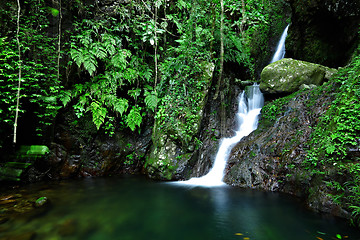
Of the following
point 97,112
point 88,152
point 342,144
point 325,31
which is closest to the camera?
point 342,144

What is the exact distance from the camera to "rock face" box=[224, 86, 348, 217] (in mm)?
3984

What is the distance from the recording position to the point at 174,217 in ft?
11.1

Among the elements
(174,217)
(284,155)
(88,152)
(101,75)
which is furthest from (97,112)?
(284,155)

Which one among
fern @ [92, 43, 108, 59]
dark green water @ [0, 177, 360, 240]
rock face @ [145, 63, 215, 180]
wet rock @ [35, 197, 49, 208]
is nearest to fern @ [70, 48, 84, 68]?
fern @ [92, 43, 108, 59]

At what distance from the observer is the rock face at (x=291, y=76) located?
6.53 metres

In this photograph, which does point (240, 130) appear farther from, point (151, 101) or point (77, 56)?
point (77, 56)

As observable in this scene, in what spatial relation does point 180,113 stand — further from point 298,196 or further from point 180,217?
point 298,196

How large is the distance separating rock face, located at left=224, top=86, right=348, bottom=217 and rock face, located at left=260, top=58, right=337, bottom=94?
853mm

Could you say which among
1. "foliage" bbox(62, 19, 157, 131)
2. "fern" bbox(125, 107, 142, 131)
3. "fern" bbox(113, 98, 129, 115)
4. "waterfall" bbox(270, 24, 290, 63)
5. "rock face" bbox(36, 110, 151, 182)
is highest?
"waterfall" bbox(270, 24, 290, 63)

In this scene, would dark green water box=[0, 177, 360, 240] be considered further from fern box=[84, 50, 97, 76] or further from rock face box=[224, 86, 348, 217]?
fern box=[84, 50, 97, 76]

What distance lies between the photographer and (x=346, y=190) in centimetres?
311

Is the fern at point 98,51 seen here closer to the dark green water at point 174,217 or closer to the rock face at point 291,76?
the dark green water at point 174,217

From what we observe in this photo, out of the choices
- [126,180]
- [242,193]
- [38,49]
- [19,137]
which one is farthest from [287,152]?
[38,49]

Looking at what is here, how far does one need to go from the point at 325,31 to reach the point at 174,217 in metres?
9.32
